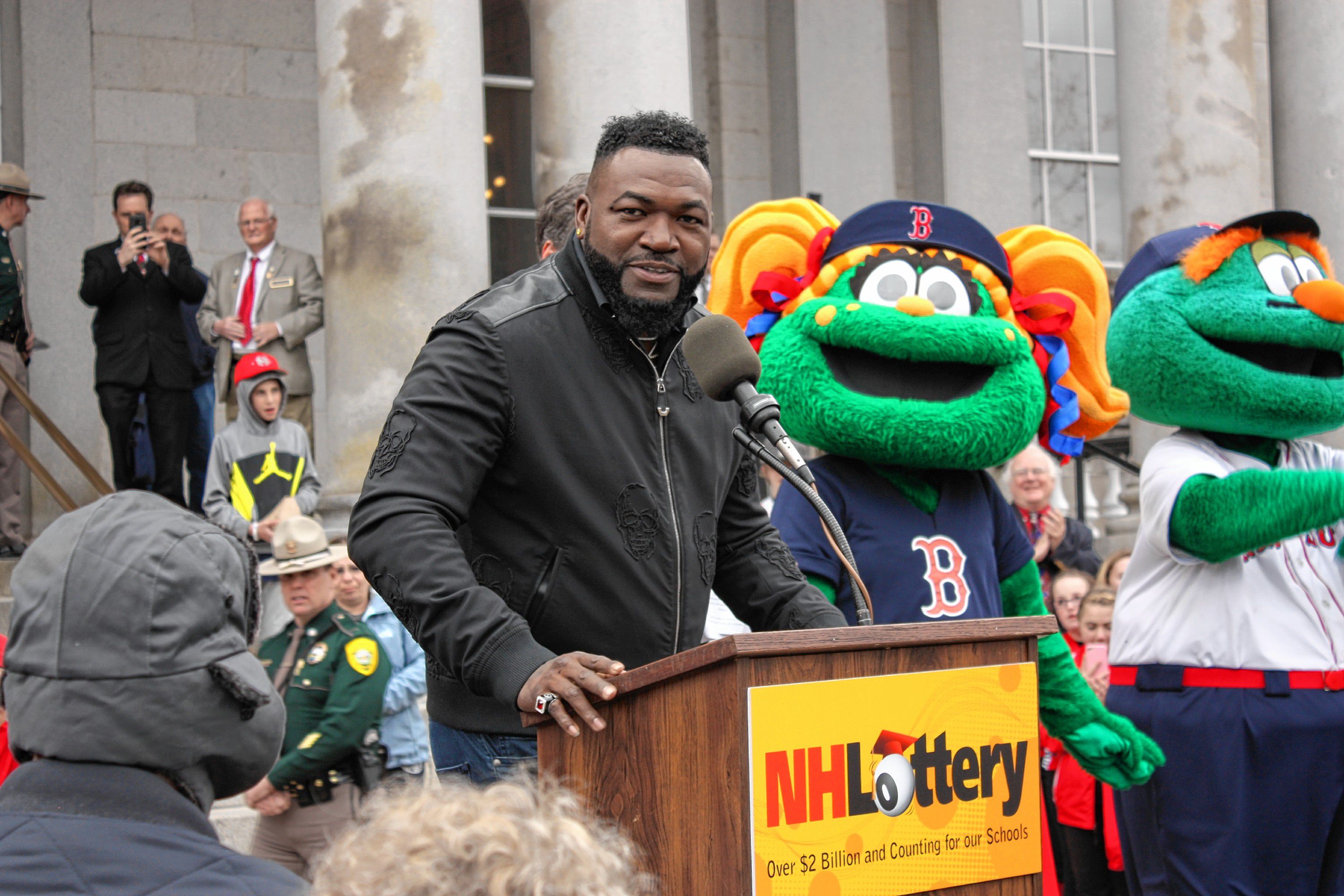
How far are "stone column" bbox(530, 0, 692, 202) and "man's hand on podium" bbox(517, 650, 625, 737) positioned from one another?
17.8 ft

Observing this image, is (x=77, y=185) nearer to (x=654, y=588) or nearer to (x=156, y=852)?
(x=654, y=588)

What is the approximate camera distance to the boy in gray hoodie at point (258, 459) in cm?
743

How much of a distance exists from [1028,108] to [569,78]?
7132 millimetres

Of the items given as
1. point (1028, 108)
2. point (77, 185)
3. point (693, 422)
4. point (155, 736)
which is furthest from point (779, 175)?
point (155, 736)

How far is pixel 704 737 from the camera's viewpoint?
213 centimetres

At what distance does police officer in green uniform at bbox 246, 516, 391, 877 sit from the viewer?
4.86 m

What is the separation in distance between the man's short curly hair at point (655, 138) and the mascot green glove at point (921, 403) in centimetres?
140

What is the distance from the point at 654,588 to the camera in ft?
8.71

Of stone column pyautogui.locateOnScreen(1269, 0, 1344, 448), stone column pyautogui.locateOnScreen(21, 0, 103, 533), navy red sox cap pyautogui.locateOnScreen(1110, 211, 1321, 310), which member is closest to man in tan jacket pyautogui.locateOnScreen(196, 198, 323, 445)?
stone column pyautogui.locateOnScreen(21, 0, 103, 533)

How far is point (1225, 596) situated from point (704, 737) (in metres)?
2.76

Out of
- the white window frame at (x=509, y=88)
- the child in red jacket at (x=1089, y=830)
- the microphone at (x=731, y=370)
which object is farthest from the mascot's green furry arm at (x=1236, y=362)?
the white window frame at (x=509, y=88)

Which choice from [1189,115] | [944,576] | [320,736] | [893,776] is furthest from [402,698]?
[1189,115]

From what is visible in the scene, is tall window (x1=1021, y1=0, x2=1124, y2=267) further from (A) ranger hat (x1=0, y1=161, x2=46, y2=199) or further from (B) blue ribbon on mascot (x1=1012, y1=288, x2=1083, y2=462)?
(B) blue ribbon on mascot (x1=1012, y1=288, x2=1083, y2=462)

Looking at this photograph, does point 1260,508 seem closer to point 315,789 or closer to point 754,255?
point 754,255
